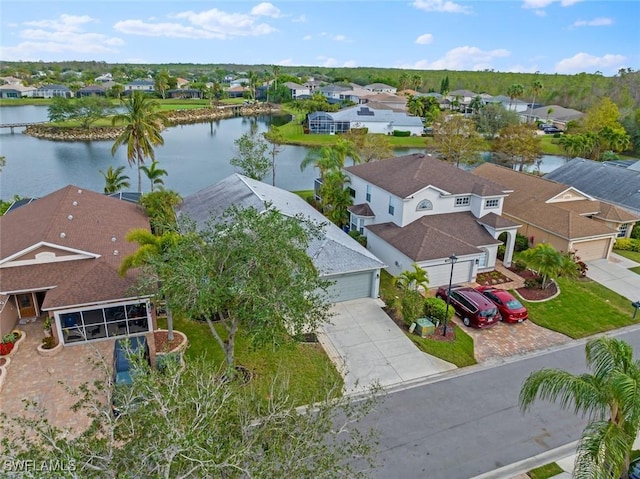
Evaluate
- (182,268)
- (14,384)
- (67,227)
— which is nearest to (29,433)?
(14,384)

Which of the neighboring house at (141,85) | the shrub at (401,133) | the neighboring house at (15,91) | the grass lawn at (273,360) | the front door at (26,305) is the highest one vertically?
the neighboring house at (141,85)

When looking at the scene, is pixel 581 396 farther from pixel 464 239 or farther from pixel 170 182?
pixel 170 182

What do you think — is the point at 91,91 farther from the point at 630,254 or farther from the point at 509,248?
the point at 630,254

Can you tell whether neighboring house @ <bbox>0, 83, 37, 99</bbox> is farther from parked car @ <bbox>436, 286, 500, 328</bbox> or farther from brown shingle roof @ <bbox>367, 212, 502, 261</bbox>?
parked car @ <bbox>436, 286, 500, 328</bbox>

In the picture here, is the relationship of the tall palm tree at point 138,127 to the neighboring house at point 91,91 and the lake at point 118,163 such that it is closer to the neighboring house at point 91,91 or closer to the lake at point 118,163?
the lake at point 118,163

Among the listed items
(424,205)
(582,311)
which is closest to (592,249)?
(582,311)

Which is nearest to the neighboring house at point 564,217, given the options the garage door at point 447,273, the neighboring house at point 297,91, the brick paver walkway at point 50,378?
the garage door at point 447,273
